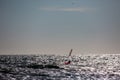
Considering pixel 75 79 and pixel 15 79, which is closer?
pixel 15 79

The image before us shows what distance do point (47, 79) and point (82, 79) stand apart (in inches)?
248

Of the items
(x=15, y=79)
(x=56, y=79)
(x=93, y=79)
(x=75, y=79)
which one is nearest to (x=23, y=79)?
Result: (x=15, y=79)

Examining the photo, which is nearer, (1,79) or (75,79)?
(1,79)

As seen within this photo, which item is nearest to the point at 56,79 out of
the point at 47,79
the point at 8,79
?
the point at 47,79

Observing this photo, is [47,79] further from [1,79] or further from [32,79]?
[1,79]

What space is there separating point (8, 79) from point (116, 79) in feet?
59.6

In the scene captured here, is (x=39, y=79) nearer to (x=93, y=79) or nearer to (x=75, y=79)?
(x=75, y=79)

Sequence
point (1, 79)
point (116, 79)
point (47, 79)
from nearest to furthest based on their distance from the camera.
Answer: point (1, 79)
point (47, 79)
point (116, 79)

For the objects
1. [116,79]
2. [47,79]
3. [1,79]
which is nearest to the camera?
[1,79]

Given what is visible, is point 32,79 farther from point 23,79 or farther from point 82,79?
point 82,79

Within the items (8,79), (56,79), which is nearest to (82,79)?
(56,79)

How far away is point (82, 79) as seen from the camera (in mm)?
48781

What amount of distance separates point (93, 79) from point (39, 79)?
925 cm

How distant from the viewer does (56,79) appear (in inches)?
1839
